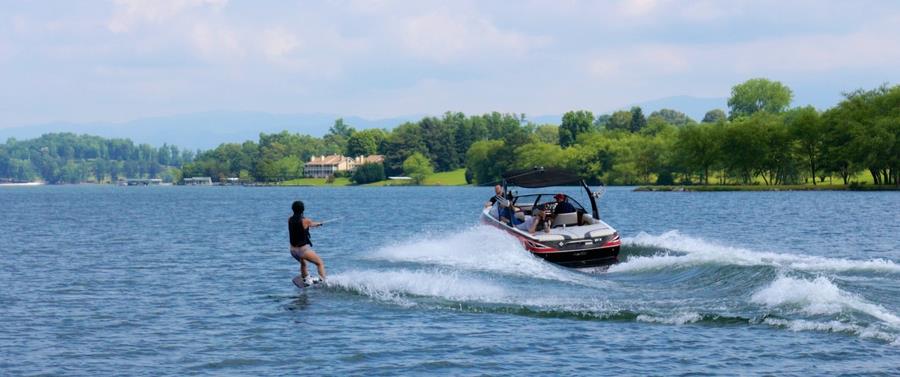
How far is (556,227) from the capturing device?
3362cm

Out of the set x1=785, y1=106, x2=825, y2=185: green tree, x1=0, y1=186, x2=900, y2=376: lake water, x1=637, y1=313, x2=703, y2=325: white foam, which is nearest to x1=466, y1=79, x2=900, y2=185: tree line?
x1=785, y1=106, x2=825, y2=185: green tree

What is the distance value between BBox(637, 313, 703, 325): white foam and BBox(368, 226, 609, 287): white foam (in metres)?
4.98

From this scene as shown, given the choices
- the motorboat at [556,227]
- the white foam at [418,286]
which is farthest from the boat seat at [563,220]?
the white foam at [418,286]

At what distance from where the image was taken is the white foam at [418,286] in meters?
24.9

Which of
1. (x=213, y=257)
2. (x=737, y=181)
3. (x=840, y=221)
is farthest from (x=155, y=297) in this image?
(x=737, y=181)

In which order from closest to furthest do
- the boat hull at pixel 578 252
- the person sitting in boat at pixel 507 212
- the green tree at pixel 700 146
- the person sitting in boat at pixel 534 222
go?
the boat hull at pixel 578 252 < the person sitting in boat at pixel 534 222 < the person sitting in boat at pixel 507 212 < the green tree at pixel 700 146

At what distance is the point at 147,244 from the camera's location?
48.2m

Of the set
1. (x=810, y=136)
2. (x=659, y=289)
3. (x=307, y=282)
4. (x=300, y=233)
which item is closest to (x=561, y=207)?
(x=659, y=289)

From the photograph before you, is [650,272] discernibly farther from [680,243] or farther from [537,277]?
[680,243]

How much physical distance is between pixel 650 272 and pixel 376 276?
7.25 m

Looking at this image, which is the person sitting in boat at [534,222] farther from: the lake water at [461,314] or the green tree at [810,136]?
the green tree at [810,136]

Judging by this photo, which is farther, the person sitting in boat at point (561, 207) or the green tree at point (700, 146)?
the green tree at point (700, 146)

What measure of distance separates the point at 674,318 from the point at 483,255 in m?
12.3

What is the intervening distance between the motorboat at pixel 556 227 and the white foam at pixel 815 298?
831 cm
